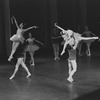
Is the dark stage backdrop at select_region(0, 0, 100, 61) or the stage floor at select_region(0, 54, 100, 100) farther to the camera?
the dark stage backdrop at select_region(0, 0, 100, 61)

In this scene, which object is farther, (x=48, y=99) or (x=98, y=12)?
(x=98, y=12)

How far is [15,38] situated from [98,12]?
2130 cm

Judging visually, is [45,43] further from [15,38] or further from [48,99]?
[48,99]

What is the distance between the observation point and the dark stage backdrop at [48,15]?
28062 millimetres

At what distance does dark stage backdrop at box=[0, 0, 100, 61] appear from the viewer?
2806 centimetres

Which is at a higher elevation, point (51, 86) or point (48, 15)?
point (48, 15)

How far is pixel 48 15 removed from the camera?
98.7ft

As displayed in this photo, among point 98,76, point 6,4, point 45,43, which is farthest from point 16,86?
point 45,43

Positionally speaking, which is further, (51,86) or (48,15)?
(48,15)

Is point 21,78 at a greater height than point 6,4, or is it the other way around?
point 6,4

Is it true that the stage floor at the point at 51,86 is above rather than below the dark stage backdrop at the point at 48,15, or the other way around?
below

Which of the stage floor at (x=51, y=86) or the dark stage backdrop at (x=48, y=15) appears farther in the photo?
the dark stage backdrop at (x=48, y=15)

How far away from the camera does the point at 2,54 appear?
2580 centimetres

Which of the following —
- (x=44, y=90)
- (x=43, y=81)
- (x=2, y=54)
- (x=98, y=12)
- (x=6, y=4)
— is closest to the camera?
(x=44, y=90)
